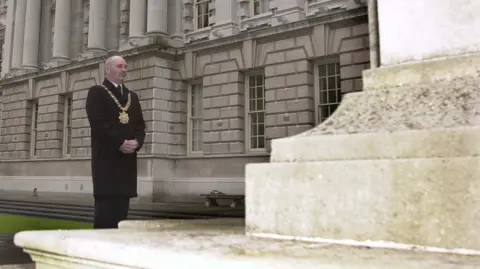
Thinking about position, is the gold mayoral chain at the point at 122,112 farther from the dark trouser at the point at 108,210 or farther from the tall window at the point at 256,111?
the tall window at the point at 256,111

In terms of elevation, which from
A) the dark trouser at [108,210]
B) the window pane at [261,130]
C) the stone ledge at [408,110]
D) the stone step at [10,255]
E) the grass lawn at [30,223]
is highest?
the window pane at [261,130]

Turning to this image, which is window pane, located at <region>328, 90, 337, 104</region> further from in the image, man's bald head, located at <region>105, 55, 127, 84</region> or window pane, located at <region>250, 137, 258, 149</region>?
man's bald head, located at <region>105, 55, 127, 84</region>

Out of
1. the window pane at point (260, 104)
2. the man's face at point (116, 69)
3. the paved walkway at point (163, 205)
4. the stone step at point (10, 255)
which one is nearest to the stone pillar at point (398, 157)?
the man's face at point (116, 69)

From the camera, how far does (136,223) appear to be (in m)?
3.00

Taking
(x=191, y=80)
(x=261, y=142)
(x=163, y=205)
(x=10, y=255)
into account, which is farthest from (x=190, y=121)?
(x=10, y=255)

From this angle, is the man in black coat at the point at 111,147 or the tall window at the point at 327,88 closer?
the man in black coat at the point at 111,147

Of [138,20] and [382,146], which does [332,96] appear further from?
[382,146]

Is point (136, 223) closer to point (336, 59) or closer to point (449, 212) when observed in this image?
point (449, 212)

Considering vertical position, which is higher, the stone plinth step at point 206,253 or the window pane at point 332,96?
the window pane at point 332,96

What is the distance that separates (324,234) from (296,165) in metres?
0.34

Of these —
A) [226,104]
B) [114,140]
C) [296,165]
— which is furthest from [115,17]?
[296,165]

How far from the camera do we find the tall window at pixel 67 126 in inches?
921

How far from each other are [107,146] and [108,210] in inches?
20.6

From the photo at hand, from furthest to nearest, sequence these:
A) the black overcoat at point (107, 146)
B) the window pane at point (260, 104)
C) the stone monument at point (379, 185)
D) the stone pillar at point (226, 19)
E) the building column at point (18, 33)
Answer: the building column at point (18, 33) → the stone pillar at point (226, 19) → the window pane at point (260, 104) → the black overcoat at point (107, 146) → the stone monument at point (379, 185)
